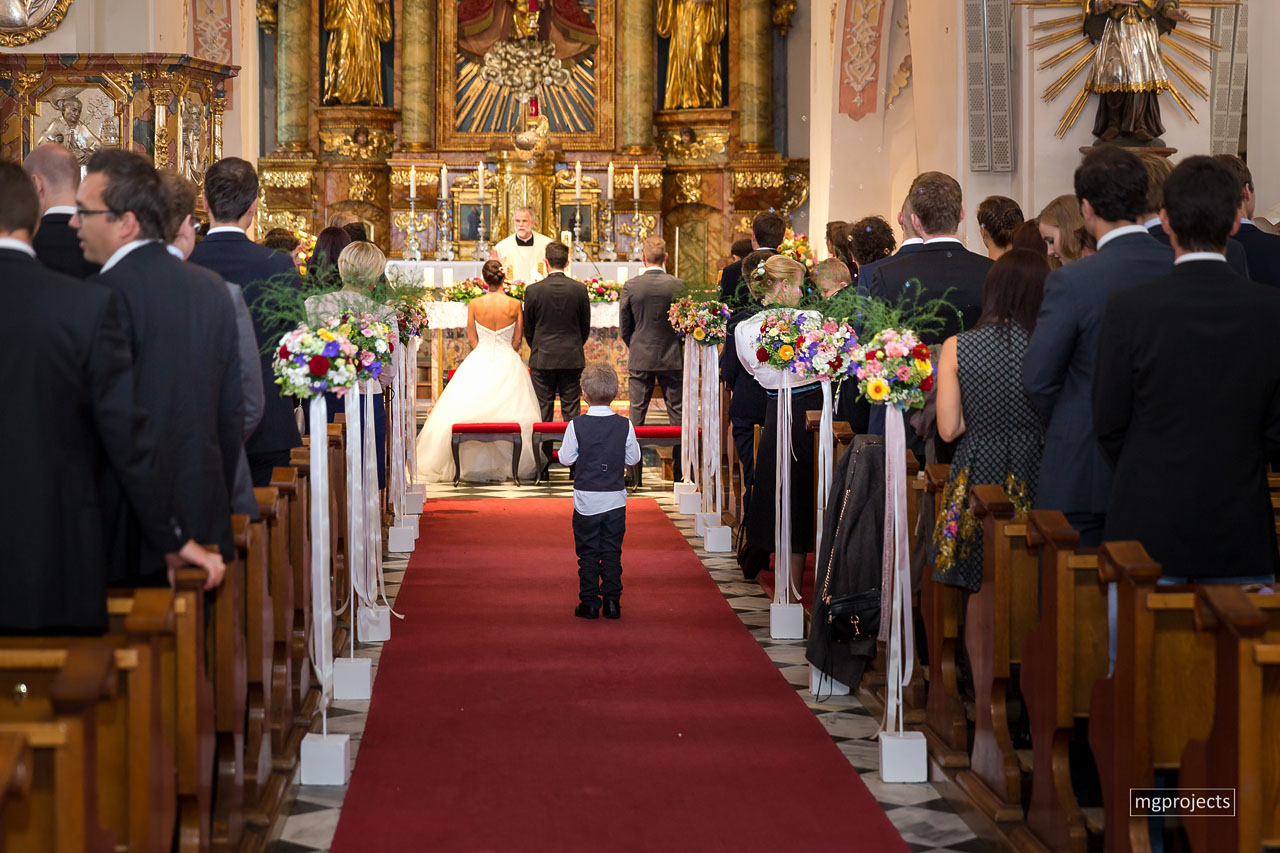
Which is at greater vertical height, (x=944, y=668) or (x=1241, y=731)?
(x=1241, y=731)

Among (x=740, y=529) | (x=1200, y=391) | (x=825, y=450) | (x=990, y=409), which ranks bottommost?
(x=740, y=529)

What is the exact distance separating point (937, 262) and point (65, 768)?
4007mm

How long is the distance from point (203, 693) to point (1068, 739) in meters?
2.18

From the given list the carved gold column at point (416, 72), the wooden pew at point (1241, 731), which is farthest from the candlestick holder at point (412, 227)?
the wooden pew at point (1241, 731)

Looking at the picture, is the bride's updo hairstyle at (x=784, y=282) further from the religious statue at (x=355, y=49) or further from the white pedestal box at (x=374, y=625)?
the religious statue at (x=355, y=49)

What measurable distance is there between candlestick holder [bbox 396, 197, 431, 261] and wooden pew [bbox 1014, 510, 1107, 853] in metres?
14.5

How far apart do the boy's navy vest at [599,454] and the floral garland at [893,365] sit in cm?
226

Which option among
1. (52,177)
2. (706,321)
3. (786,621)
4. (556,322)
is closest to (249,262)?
(52,177)

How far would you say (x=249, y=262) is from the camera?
18.6 feet

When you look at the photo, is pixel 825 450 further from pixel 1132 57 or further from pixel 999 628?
pixel 1132 57

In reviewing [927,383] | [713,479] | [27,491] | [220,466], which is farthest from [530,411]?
[27,491]

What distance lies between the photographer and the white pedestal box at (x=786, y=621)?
22.5 ft

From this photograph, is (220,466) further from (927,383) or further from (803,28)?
(803,28)

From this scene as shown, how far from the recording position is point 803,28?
2022 cm
